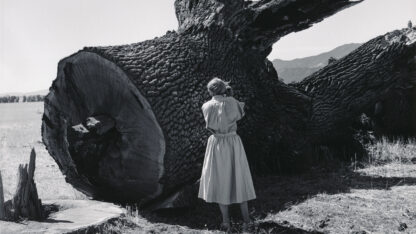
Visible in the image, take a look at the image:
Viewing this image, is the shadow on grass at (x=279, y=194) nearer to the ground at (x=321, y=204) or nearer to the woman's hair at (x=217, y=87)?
the ground at (x=321, y=204)

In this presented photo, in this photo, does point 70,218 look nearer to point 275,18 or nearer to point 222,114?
point 222,114

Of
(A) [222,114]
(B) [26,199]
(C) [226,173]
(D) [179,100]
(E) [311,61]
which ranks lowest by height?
(B) [26,199]

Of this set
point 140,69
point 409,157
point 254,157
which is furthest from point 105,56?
point 409,157

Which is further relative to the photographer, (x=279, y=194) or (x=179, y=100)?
(x=279, y=194)

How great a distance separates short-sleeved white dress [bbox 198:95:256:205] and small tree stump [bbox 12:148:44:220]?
169 cm

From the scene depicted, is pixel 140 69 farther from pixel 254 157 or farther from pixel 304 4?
pixel 304 4

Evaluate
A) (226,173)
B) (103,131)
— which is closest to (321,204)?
(226,173)

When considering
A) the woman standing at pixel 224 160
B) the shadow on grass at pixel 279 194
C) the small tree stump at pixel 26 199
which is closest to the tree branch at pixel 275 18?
the shadow on grass at pixel 279 194

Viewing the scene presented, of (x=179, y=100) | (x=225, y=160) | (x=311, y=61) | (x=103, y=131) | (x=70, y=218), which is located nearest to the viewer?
(x=70, y=218)

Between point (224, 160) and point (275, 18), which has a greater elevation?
point (275, 18)

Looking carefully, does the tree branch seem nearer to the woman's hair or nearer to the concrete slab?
the woman's hair

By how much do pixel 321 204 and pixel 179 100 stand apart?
1.97 meters

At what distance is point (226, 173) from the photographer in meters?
4.29

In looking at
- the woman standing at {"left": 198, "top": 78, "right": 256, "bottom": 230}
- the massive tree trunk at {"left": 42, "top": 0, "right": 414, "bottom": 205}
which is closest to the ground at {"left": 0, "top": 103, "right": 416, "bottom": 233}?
the woman standing at {"left": 198, "top": 78, "right": 256, "bottom": 230}
